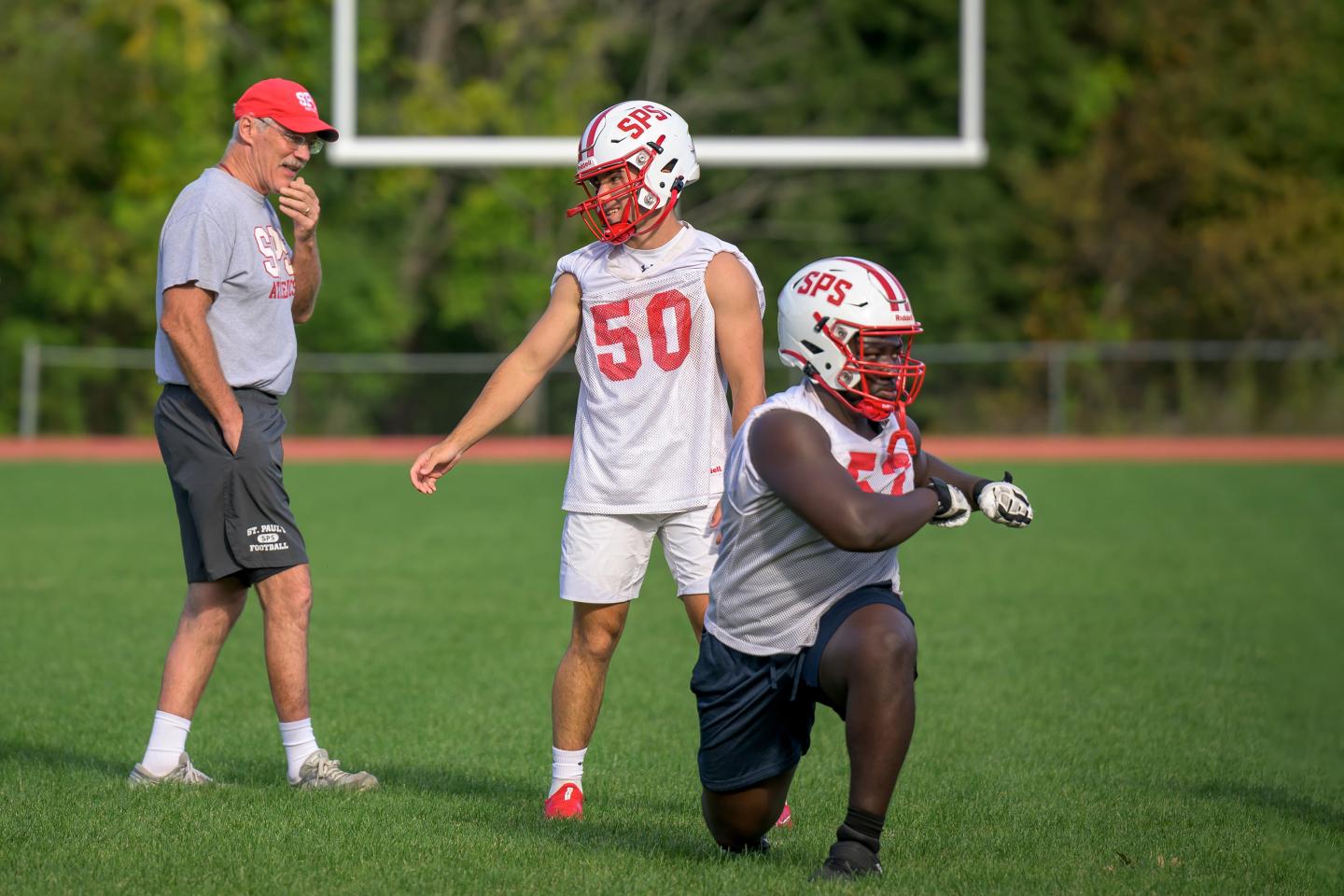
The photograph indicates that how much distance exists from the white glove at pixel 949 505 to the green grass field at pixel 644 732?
93cm

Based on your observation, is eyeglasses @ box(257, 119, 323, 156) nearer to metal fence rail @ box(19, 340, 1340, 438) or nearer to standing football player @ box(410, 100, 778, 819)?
standing football player @ box(410, 100, 778, 819)

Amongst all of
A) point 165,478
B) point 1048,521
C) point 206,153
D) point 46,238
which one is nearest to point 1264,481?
point 1048,521

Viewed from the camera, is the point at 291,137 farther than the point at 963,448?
No

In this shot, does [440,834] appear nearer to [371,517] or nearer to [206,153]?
[371,517]

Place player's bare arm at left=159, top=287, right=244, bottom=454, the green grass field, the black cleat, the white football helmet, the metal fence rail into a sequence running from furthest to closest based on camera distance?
the metal fence rail → player's bare arm at left=159, top=287, right=244, bottom=454 → the white football helmet → the green grass field → the black cleat

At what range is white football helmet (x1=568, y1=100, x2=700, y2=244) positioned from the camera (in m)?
5.23

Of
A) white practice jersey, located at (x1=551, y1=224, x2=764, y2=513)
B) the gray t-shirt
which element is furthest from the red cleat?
the gray t-shirt

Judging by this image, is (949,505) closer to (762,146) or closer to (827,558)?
(827,558)

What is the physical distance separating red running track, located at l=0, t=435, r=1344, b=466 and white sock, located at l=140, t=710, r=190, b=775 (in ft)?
63.5

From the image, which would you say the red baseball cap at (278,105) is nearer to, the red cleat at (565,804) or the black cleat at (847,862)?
the red cleat at (565,804)

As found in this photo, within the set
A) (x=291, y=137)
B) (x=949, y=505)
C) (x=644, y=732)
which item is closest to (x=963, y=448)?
(x=644, y=732)

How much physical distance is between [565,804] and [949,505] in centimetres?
173

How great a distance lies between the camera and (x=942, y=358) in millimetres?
30000

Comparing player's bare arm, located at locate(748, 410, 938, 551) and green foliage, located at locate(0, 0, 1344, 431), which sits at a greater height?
green foliage, located at locate(0, 0, 1344, 431)
